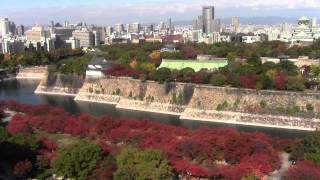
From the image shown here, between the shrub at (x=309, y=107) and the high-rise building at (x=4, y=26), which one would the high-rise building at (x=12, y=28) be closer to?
the high-rise building at (x=4, y=26)

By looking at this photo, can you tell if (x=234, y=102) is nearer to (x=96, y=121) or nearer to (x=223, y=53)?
(x=96, y=121)

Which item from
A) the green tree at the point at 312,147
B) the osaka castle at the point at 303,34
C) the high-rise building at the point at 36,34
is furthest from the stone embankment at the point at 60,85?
the high-rise building at the point at 36,34

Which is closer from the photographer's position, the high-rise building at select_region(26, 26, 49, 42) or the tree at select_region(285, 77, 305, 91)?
the tree at select_region(285, 77, 305, 91)

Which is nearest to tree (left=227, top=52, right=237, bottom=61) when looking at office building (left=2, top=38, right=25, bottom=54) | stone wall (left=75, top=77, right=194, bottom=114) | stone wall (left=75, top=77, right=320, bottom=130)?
stone wall (left=75, top=77, right=194, bottom=114)

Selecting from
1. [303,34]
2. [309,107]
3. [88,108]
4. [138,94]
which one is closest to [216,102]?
[309,107]

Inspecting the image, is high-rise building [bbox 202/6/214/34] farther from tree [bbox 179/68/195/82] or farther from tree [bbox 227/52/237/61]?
tree [bbox 179/68/195/82]

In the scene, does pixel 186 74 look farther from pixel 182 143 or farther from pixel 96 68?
pixel 182 143
